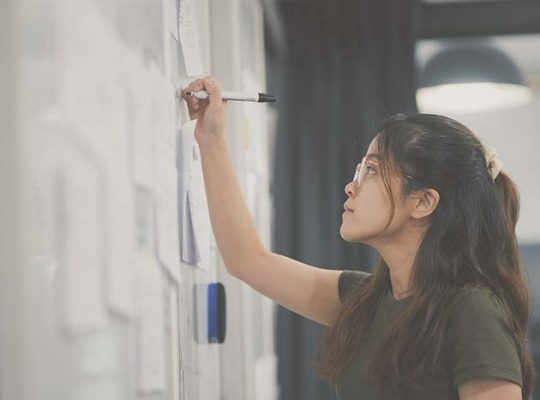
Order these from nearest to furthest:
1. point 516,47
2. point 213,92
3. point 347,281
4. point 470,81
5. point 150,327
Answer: point 150,327
point 213,92
point 347,281
point 470,81
point 516,47

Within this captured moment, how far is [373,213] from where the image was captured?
148cm

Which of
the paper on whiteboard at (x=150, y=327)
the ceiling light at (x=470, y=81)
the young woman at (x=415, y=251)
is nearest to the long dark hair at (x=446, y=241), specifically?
the young woman at (x=415, y=251)

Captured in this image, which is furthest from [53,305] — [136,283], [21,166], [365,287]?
[365,287]

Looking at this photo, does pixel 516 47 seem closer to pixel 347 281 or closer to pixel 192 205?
pixel 347 281

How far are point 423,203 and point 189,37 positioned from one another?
0.47 meters

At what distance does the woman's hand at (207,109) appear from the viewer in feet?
4.60

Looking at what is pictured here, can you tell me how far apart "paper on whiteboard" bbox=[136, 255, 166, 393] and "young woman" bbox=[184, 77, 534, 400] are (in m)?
0.39

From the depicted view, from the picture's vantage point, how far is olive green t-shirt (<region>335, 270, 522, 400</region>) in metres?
1.28

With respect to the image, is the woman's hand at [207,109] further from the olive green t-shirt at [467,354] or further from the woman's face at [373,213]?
the olive green t-shirt at [467,354]

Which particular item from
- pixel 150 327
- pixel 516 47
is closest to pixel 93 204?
pixel 150 327

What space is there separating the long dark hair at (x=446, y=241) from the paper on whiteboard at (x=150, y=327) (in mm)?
406

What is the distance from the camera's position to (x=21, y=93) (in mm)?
656

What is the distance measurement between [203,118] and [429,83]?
2.05 m

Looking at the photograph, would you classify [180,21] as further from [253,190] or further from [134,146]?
[253,190]
